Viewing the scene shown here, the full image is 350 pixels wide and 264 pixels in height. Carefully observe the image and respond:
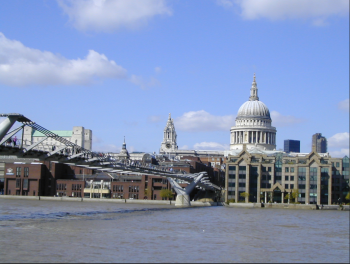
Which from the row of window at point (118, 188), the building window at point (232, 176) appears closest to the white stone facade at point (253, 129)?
the building window at point (232, 176)

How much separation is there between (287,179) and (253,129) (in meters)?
71.3

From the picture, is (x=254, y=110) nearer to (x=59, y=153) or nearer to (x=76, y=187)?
(x=76, y=187)

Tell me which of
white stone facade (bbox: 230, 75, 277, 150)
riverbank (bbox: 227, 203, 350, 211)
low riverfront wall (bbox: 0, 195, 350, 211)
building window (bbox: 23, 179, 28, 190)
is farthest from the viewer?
white stone facade (bbox: 230, 75, 277, 150)

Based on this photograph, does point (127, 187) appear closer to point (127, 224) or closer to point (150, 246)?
point (127, 224)

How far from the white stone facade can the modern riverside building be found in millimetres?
65179

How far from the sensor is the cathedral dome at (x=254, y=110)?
168 metres

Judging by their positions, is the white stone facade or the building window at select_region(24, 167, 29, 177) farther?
the white stone facade

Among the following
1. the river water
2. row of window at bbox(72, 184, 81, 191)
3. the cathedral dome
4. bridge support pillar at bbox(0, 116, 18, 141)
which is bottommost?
the river water

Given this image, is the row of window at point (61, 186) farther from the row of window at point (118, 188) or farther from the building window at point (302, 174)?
the building window at point (302, 174)

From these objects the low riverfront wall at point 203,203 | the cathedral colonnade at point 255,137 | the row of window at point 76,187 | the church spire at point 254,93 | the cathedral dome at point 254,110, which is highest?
the church spire at point 254,93

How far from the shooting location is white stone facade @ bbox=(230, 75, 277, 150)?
16362cm

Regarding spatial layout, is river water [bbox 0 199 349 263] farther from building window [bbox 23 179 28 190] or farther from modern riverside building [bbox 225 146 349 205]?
building window [bbox 23 179 28 190]

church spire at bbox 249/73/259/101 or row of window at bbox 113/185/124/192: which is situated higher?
church spire at bbox 249/73/259/101

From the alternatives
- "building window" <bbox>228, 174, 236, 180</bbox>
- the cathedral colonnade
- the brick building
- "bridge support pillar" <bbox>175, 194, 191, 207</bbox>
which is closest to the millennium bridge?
"bridge support pillar" <bbox>175, 194, 191, 207</bbox>
